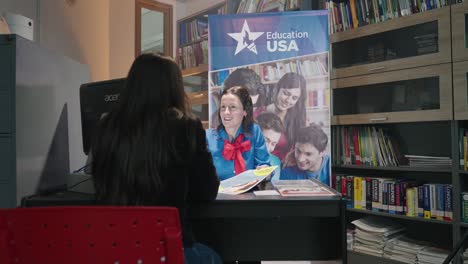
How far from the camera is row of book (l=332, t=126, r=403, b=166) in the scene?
276 cm

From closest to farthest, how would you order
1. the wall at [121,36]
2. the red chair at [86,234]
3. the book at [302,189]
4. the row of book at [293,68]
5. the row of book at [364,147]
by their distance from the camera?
the red chair at [86,234]
the book at [302,189]
the row of book at [293,68]
the row of book at [364,147]
the wall at [121,36]

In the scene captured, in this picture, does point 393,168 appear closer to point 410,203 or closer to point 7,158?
point 410,203

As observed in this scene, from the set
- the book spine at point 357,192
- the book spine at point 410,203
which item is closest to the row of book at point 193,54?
the book spine at point 357,192

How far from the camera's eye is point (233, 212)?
48.9 inches

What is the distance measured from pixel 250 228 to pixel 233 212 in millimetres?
290

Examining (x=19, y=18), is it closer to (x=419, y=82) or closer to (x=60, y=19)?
(x=60, y=19)

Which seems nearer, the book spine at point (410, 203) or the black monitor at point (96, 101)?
the black monitor at point (96, 101)

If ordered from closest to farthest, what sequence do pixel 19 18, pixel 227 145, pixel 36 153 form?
pixel 36 153 → pixel 19 18 → pixel 227 145

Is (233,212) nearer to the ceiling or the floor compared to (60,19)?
nearer to the floor

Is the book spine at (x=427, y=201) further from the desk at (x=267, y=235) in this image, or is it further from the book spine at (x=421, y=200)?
the desk at (x=267, y=235)

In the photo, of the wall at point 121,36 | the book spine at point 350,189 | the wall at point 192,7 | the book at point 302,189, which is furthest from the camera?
the wall at point 192,7

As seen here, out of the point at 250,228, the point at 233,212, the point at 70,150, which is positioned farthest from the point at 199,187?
the point at 70,150

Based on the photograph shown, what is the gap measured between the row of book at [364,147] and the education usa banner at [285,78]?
0.51 meters

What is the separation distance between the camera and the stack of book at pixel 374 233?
269 cm
